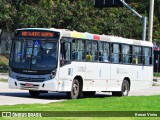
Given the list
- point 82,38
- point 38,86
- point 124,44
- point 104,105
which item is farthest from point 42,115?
point 124,44

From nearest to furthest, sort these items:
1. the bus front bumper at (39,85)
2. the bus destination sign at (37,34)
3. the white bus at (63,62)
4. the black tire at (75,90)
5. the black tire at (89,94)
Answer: the bus front bumper at (39,85)
the white bus at (63,62)
the bus destination sign at (37,34)
the black tire at (75,90)
the black tire at (89,94)

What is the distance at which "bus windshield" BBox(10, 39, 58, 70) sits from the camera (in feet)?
75.8

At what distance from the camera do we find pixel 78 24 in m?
54.7

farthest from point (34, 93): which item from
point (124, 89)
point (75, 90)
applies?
point (124, 89)

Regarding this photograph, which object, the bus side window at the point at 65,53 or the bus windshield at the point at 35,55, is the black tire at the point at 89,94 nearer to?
the bus side window at the point at 65,53

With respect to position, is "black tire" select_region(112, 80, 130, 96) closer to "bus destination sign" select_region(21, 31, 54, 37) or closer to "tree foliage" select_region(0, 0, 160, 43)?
"bus destination sign" select_region(21, 31, 54, 37)

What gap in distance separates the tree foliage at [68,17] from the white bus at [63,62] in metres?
27.5

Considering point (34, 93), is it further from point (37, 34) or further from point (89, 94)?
→ point (89, 94)

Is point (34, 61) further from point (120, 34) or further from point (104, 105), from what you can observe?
point (120, 34)

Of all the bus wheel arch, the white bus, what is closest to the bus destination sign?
the white bus

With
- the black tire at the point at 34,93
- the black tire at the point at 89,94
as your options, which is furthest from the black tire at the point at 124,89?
the black tire at the point at 34,93

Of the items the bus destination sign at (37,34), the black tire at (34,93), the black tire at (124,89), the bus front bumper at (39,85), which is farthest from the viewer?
the black tire at (124,89)

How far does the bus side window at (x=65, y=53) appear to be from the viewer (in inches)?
915

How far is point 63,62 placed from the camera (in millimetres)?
23266
